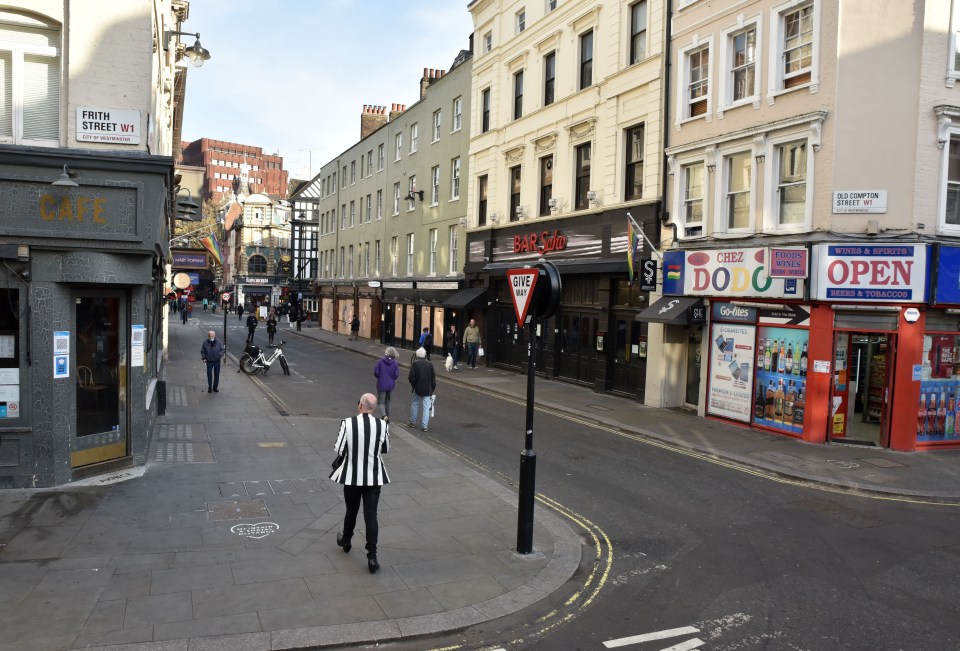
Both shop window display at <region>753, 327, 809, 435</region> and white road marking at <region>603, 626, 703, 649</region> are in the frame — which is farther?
shop window display at <region>753, 327, 809, 435</region>

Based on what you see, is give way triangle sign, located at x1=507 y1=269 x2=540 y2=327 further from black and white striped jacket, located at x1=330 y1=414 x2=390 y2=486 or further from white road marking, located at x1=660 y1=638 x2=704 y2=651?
white road marking, located at x1=660 y1=638 x2=704 y2=651

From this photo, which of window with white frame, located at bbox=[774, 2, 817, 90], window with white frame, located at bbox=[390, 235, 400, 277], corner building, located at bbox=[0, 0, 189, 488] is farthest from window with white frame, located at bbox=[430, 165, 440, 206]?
corner building, located at bbox=[0, 0, 189, 488]

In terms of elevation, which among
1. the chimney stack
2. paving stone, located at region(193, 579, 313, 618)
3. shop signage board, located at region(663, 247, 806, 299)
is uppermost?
the chimney stack

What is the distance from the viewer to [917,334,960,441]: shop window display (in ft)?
47.9

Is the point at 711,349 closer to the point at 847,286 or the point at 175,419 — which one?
the point at 847,286

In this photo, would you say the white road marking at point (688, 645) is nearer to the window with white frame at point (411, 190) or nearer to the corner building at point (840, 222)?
the corner building at point (840, 222)

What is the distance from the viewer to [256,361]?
2564 centimetres

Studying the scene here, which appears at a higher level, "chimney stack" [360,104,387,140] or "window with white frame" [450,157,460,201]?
→ "chimney stack" [360,104,387,140]

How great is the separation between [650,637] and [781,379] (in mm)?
11388

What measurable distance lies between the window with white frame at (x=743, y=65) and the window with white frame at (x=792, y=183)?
172cm

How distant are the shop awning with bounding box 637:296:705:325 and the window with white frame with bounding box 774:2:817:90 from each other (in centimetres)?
544

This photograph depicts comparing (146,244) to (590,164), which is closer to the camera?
(146,244)

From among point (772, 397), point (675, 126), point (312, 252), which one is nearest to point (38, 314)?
point (772, 397)

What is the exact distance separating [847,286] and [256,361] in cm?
1946
